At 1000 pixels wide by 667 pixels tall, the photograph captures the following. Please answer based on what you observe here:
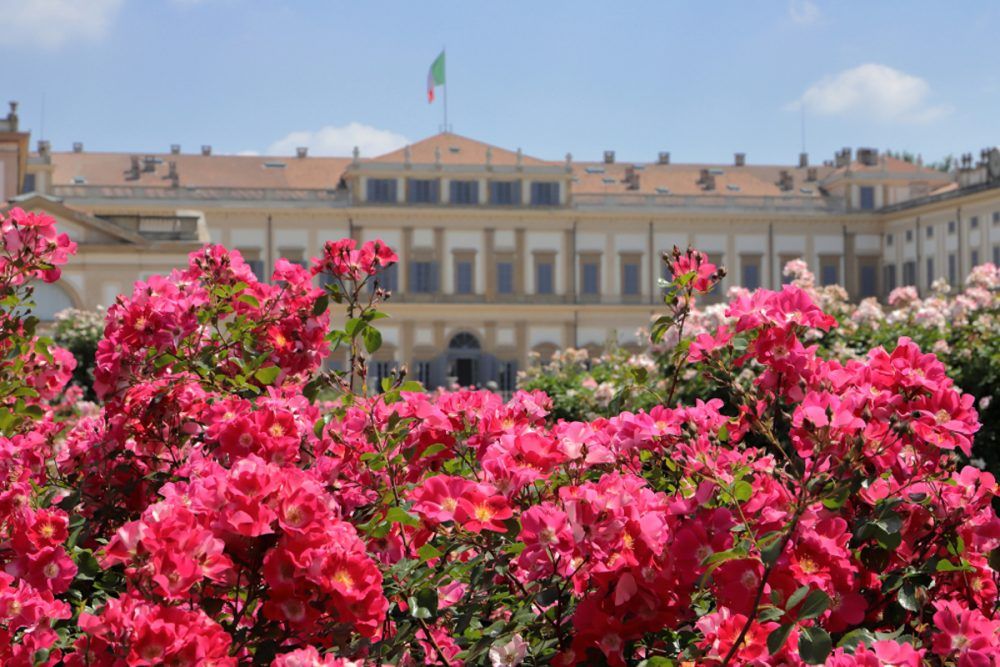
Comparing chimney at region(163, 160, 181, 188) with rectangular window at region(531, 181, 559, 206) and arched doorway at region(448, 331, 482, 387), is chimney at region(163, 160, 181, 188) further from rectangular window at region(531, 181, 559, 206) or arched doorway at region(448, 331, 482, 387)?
rectangular window at region(531, 181, 559, 206)

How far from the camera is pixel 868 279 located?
44.8 metres

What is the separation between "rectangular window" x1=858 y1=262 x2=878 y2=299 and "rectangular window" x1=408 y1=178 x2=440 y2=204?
16047mm

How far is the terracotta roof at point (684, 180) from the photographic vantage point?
149 feet

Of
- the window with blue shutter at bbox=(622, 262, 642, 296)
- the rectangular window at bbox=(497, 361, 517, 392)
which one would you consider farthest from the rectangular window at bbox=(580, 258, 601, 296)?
the rectangular window at bbox=(497, 361, 517, 392)

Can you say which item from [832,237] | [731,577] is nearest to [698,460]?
[731,577]

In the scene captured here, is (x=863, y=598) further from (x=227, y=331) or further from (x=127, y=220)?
(x=127, y=220)

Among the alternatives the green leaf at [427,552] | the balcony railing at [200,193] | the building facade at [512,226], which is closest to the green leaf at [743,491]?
the green leaf at [427,552]

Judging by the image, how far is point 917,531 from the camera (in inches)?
84.7

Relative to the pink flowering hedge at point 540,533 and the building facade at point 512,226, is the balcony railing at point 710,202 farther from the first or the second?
the pink flowering hedge at point 540,533

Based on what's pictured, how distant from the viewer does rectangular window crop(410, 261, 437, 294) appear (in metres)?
42.7

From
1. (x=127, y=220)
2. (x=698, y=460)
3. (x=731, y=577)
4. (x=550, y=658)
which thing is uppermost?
(x=127, y=220)

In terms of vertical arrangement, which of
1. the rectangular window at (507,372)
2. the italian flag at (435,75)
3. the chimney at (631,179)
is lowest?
the rectangular window at (507,372)

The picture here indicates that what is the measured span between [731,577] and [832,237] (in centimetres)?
4455

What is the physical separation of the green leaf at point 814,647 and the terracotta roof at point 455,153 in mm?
41481
